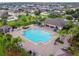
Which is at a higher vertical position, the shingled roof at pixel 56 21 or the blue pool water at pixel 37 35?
the shingled roof at pixel 56 21

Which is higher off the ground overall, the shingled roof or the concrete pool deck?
the shingled roof

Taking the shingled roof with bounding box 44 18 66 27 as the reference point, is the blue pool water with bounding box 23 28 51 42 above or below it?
below

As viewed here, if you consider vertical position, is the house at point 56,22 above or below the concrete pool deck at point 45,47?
above

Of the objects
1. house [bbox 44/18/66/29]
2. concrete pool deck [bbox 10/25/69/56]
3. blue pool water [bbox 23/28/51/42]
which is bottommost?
concrete pool deck [bbox 10/25/69/56]

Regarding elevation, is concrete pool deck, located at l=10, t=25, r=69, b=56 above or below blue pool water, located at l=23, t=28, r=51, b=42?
below

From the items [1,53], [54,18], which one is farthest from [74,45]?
[1,53]

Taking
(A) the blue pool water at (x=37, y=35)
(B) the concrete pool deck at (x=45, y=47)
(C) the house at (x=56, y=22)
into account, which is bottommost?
(B) the concrete pool deck at (x=45, y=47)
